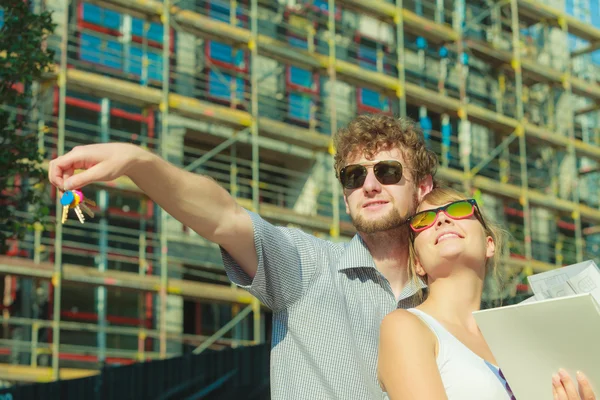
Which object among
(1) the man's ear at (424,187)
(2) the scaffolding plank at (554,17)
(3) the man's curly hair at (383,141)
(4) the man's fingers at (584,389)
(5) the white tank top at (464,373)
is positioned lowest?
(4) the man's fingers at (584,389)

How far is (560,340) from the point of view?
2.01m

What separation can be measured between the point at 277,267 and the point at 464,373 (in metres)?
0.63

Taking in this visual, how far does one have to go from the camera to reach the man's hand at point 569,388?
201 centimetres

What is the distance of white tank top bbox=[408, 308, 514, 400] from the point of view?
210 cm

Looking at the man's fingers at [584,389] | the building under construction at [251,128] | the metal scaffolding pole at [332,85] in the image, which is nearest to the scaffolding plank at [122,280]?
the building under construction at [251,128]

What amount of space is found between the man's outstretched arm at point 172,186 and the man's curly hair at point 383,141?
448 millimetres

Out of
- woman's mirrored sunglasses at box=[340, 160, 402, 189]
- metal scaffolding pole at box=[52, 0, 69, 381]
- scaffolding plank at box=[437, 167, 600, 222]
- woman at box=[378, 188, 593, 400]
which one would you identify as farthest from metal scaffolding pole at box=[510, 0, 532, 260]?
woman at box=[378, 188, 593, 400]

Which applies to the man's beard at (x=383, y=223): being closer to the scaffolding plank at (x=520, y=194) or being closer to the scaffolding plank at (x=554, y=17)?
the scaffolding plank at (x=520, y=194)

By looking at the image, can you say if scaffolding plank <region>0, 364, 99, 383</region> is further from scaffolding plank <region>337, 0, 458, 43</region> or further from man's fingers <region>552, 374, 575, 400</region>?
man's fingers <region>552, 374, 575, 400</region>

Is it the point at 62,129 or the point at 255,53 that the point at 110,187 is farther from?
the point at 255,53

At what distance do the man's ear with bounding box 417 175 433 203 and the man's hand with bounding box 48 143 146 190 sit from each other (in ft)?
2.87

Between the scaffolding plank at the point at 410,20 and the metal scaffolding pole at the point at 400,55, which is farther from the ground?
the scaffolding plank at the point at 410,20

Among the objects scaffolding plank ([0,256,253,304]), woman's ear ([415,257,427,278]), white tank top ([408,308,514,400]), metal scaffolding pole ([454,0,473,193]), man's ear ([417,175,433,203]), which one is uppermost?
metal scaffolding pole ([454,0,473,193])

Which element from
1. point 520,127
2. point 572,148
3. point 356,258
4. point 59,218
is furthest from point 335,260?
point 572,148
